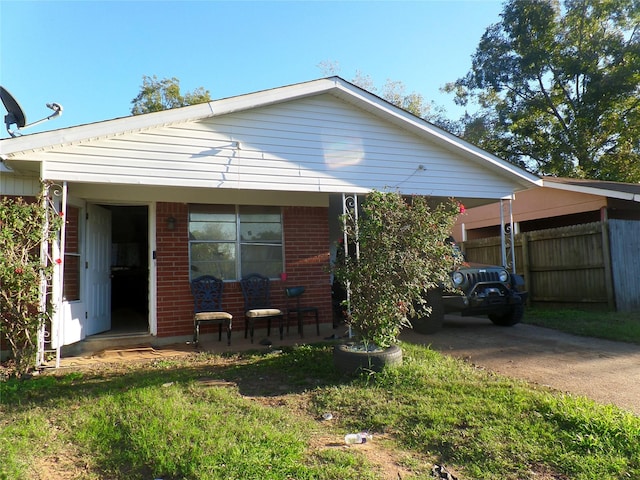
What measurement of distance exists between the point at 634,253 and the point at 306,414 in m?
9.56

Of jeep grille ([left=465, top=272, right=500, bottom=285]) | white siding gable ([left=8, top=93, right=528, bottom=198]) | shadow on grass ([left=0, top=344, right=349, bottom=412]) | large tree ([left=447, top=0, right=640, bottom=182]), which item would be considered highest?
large tree ([left=447, top=0, right=640, bottom=182])

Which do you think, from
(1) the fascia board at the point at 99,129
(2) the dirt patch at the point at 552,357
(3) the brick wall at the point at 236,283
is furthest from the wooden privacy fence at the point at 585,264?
(1) the fascia board at the point at 99,129

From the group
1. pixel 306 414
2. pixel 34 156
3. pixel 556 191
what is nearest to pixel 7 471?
pixel 306 414

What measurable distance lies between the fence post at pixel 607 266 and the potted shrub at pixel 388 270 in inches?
259

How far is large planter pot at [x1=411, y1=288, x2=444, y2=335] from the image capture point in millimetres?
7082

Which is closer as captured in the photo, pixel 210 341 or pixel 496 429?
pixel 496 429

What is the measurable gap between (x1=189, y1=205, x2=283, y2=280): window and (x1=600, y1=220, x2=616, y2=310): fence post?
24.2ft

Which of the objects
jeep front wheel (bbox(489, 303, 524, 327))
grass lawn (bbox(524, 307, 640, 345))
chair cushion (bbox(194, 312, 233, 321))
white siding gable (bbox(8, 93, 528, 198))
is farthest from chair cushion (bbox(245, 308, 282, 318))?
grass lawn (bbox(524, 307, 640, 345))

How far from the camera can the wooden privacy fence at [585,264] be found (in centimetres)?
952

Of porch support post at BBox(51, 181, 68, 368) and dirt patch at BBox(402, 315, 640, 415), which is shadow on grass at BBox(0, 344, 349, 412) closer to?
porch support post at BBox(51, 181, 68, 368)

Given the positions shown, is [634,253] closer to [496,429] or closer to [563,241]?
[563,241]

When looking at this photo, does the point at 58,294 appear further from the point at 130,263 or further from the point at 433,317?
the point at 130,263

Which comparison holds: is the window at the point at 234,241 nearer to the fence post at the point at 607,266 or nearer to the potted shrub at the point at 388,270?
the potted shrub at the point at 388,270

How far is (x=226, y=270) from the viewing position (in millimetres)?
7746
